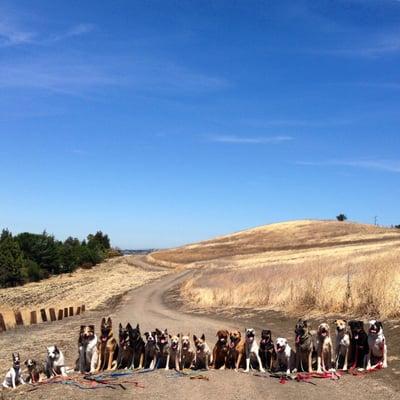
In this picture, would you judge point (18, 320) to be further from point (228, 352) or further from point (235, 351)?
point (235, 351)

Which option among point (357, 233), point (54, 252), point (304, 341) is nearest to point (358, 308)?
point (304, 341)

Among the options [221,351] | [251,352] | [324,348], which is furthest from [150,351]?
[324,348]

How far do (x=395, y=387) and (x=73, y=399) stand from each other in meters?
6.58

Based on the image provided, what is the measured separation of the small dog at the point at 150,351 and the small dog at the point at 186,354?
63 cm

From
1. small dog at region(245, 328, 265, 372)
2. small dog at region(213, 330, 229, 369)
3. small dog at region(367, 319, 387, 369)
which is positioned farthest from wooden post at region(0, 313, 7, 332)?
small dog at region(367, 319, 387, 369)

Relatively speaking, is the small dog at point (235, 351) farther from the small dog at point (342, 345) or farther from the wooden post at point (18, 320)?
the wooden post at point (18, 320)

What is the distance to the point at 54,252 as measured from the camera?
92250mm

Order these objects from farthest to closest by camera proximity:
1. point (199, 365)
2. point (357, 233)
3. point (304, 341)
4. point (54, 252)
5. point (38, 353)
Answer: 1. point (357, 233)
2. point (54, 252)
3. point (38, 353)
4. point (199, 365)
5. point (304, 341)

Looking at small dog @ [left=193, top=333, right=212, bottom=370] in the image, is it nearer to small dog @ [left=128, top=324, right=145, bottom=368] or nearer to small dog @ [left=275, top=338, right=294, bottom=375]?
small dog @ [left=128, top=324, right=145, bottom=368]

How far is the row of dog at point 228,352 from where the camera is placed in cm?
1220

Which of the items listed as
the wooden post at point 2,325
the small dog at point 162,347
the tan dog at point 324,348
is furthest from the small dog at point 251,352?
the wooden post at point 2,325

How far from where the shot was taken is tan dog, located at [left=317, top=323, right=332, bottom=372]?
12.0 meters

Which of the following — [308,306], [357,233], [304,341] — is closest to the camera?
[304,341]

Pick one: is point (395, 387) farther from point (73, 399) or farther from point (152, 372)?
point (73, 399)
